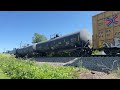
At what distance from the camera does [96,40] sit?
1936cm

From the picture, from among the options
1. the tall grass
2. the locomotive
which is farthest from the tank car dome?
the tall grass

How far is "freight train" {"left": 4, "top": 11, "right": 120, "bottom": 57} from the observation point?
54.8 ft

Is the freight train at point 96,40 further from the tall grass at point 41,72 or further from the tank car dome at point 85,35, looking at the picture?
the tall grass at point 41,72

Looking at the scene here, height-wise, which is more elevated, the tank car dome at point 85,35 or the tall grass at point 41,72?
the tank car dome at point 85,35

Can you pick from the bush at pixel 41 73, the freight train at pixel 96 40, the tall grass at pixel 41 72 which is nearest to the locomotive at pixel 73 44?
the freight train at pixel 96 40

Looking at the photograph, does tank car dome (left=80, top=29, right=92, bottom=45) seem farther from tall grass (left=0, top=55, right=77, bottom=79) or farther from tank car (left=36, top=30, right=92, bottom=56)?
tall grass (left=0, top=55, right=77, bottom=79)

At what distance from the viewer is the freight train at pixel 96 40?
16717 mm
